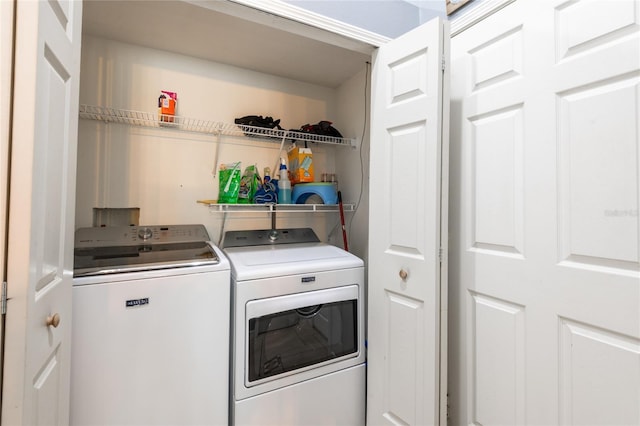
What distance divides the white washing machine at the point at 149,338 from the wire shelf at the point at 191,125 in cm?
82

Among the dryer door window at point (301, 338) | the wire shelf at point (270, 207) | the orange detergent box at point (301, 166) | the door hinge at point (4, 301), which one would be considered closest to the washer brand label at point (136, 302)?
the dryer door window at point (301, 338)

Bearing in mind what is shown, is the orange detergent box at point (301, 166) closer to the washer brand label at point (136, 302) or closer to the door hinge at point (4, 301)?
the washer brand label at point (136, 302)

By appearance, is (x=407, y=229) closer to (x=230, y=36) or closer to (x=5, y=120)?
(x=5, y=120)

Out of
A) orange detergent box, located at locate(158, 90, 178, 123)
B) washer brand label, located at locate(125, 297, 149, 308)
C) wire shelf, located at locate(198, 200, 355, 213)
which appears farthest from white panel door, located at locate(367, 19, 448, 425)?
orange detergent box, located at locate(158, 90, 178, 123)

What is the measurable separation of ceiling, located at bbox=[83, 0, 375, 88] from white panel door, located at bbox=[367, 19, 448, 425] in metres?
0.36

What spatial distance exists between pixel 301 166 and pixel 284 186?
0.21 m

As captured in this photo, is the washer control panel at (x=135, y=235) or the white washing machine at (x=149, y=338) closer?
the white washing machine at (x=149, y=338)

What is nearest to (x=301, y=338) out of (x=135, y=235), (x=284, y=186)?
(x=284, y=186)

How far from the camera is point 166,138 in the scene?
191cm

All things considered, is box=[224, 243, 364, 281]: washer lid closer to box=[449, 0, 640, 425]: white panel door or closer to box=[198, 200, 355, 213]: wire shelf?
box=[198, 200, 355, 213]: wire shelf

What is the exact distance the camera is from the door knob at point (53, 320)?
0.80 m

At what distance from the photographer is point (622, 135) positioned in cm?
89

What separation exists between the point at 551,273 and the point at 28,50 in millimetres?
1703

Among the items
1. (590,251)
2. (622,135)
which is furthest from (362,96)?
(590,251)
